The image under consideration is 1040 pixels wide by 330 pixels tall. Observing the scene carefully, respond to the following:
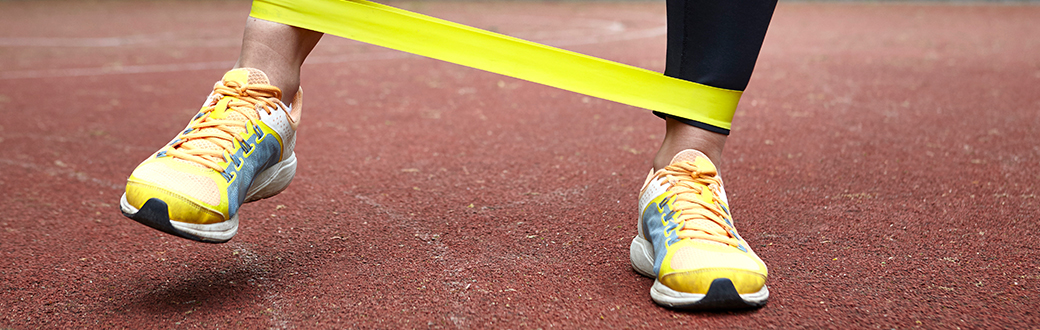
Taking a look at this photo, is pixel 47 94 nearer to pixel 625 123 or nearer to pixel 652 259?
pixel 625 123

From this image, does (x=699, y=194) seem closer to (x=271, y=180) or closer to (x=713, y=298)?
(x=713, y=298)

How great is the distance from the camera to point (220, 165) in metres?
1.06

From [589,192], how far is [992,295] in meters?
0.82

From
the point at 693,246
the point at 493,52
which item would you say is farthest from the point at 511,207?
the point at 693,246

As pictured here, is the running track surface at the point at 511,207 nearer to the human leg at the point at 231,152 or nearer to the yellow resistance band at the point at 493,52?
the human leg at the point at 231,152

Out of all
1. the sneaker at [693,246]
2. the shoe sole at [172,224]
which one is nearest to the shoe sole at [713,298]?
the sneaker at [693,246]

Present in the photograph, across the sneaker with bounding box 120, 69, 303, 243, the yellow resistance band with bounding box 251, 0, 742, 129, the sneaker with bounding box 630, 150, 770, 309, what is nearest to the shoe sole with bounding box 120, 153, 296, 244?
the sneaker with bounding box 120, 69, 303, 243

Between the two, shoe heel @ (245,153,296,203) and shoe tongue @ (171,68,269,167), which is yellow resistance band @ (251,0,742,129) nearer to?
shoe tongue @ (171,68,269,167)

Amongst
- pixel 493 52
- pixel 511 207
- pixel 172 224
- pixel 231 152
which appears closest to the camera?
pixel 172 224

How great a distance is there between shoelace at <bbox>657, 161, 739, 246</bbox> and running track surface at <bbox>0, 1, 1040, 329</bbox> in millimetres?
115

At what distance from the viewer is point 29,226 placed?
57.1 inches

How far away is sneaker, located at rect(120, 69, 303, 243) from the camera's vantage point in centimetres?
98

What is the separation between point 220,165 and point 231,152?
0.04 m

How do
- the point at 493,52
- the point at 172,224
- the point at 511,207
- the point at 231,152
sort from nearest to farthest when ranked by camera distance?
the point at 172,224 < the point at 231,152 < the point at 493,52 < the point at 511,207
